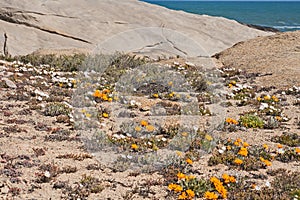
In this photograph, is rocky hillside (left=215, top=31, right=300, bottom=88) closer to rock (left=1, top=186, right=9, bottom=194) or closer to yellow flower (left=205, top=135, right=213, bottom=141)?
yellow flower (left=205, top=135, right=213, bottom=141)

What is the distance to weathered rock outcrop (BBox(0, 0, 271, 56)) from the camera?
2061 centimetres

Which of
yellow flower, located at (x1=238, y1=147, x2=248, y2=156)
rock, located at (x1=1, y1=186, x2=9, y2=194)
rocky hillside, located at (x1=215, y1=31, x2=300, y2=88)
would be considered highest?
rocky hillside, located at (x1=215, y1=31, x2=300, y2=88)

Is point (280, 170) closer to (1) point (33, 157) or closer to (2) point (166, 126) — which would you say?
(2) point (166, 126)

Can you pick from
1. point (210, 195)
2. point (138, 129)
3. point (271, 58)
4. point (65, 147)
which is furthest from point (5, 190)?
point (271, 58)

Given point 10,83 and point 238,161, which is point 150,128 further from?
point 10,83

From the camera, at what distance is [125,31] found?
896 inches

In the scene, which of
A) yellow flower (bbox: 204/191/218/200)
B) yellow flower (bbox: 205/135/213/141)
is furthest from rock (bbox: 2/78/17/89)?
yellow flower (bbox: 204/191/218/200)

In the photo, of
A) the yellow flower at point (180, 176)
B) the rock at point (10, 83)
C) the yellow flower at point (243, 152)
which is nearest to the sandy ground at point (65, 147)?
the rock at point (10, 83)

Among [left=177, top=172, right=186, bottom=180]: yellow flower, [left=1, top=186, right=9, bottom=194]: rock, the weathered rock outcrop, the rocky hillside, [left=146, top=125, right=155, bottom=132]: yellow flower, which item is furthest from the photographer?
the weathered rock outcrop

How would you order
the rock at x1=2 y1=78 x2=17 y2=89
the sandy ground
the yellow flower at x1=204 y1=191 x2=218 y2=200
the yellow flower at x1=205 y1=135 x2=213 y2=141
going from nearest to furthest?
the yellow flower at x1=204 y1=191 x2=218 y2=200 → the sandy ground → the yellow flower at x1=205 y1=135 x2=213 y2=141 → the rock at x1=2 y1=78 x2=17 y2=89

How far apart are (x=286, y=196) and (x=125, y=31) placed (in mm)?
16810

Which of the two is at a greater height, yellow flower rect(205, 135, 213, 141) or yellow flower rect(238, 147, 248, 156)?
yellow flower rect(238, 147, 248, 156)

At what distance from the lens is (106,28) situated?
23312 millimetres

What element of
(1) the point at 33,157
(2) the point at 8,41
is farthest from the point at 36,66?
(1) the point at 33,157
